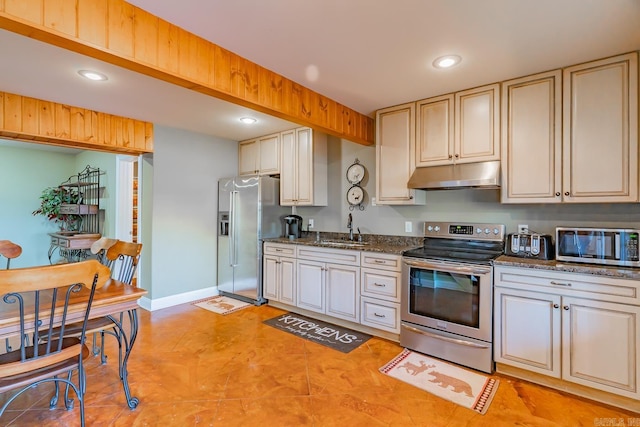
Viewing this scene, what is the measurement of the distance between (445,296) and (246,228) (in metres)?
2.58

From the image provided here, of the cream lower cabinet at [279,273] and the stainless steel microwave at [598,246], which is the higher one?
the stainless steel microwave at [598,246]

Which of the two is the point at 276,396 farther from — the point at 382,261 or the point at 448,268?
the point at 448,268

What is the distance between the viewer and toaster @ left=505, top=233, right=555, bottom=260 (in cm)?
248

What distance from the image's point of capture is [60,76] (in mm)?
2490

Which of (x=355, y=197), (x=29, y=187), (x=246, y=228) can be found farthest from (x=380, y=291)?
(x=29, y=187)

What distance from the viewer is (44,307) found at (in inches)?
65.5

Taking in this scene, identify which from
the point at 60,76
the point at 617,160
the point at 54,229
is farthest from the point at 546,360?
the point at 54,229

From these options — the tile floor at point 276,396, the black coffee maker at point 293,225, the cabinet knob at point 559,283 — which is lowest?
the tile floor at point 276,396

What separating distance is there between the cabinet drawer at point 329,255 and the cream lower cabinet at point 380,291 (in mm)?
114

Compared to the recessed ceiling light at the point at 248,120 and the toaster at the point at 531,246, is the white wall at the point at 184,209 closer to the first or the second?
the recessed ceiling light at the point at 248,120

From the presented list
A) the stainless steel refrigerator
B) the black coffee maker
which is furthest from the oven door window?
the stainless steel refrigerator

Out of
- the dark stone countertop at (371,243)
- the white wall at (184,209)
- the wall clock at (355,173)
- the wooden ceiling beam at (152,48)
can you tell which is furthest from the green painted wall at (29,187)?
the wooden ceiling beam at (152,48)

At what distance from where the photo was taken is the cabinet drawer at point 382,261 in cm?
294

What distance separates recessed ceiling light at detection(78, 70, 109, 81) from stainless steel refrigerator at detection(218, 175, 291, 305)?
75.4 inches
